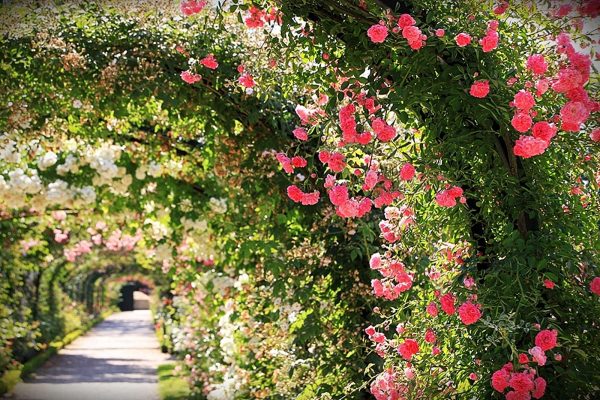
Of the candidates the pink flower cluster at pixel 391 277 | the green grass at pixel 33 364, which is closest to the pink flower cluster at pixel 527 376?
the pink flower cluster at pixel 391 277

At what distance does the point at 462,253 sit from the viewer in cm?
292

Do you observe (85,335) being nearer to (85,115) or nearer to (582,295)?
(85,115)

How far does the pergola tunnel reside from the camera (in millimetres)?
2561

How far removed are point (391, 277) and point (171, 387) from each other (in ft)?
24.5

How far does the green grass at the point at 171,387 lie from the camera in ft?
29.6

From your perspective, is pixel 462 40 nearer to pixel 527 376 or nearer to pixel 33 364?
pixel 527 376

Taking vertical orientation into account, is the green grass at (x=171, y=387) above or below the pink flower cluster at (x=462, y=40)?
below

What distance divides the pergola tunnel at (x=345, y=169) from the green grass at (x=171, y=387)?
1.35 m

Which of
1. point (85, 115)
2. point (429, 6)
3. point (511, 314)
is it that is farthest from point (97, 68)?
point (511, 314)

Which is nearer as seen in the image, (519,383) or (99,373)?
(519,383)

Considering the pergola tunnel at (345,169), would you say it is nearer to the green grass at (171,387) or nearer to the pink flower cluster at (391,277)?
the pink flower cluster at (391,277)

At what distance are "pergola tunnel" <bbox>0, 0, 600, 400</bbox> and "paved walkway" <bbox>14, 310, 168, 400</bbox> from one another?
90.1 inches

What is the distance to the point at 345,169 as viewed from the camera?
10.1 feet

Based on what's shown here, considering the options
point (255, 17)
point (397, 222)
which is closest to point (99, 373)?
point (397, 222)
